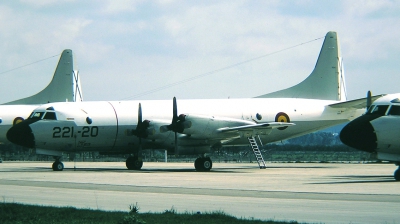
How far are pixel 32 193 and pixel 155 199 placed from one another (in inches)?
191

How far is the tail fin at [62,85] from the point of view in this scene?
54.8m

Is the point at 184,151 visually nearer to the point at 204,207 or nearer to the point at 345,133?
the point at 345,133

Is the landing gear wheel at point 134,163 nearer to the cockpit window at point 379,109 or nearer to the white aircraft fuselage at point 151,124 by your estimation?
the white aircraft fuselage at point 151,124

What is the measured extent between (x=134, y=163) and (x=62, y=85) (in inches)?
769

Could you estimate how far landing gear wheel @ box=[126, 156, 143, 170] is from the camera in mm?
38688

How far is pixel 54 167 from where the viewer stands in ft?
123

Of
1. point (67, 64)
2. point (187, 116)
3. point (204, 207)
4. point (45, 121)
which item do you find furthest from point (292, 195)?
point (67, 64)

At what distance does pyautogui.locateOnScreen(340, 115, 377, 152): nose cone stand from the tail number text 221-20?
52.8ft

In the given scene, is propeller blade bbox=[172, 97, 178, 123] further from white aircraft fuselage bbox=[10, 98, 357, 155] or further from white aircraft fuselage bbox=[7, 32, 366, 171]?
white aircraft fuselage bbox=[10, 98, 357, 155]

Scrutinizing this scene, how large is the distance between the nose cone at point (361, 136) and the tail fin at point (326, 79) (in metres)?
17.9

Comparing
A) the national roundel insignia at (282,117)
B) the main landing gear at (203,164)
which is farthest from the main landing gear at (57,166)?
the national roundel insignia at (282,117)

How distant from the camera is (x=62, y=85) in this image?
5591 centimetres

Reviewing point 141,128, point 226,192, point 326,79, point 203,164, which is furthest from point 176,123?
point 226,192

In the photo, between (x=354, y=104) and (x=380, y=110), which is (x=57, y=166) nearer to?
(x=354, y=104)
